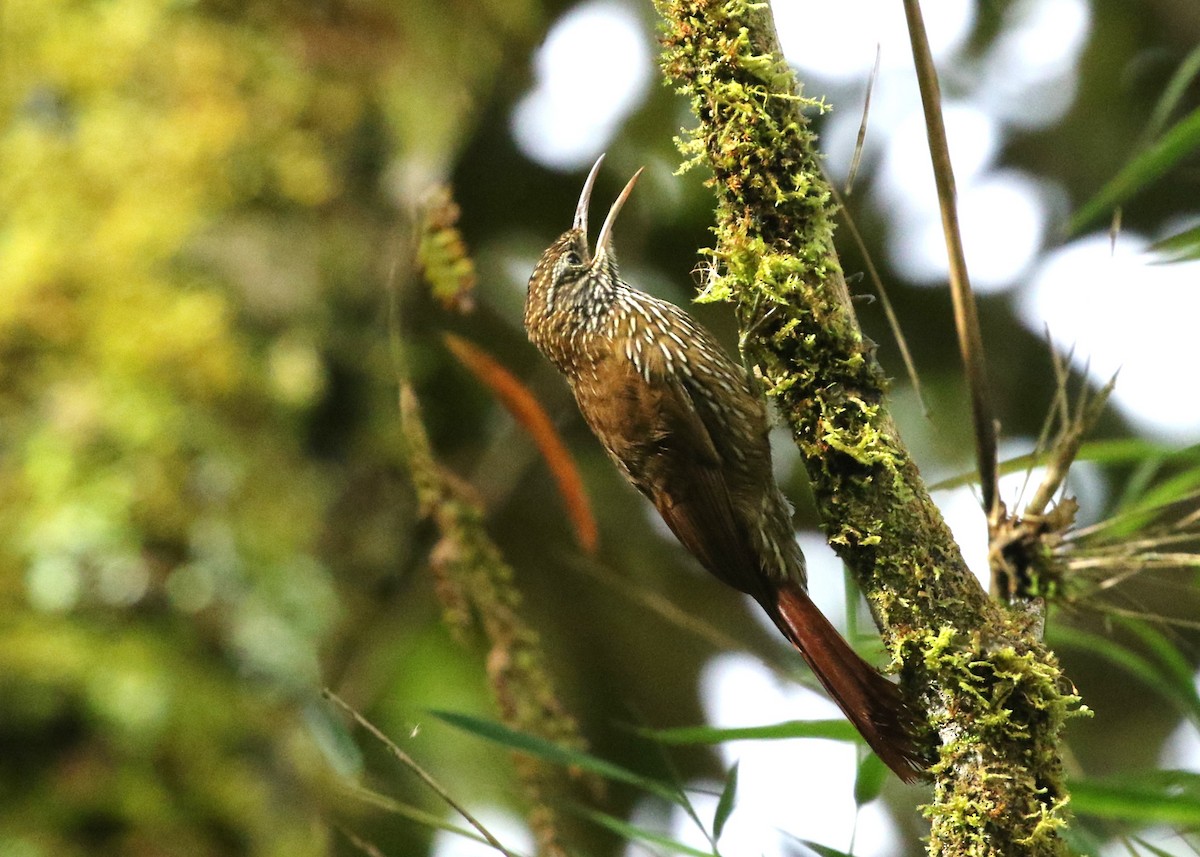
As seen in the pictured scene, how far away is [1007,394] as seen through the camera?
396 centimetres

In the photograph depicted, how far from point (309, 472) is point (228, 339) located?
549mm

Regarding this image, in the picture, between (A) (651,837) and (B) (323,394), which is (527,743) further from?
(B) (323,394)

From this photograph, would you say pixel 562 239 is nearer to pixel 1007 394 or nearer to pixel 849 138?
pixel 849 138

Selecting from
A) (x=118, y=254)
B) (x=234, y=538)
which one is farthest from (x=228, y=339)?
(x=234, y=538)

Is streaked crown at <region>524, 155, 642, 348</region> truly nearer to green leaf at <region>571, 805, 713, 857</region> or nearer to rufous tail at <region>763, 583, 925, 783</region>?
rufous tail at <region>763, 583, 925, 783</region>

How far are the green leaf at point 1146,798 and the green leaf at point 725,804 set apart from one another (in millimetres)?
445

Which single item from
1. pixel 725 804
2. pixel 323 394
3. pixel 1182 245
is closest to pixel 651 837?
pixel 725 804

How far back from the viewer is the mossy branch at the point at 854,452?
44.9 inches

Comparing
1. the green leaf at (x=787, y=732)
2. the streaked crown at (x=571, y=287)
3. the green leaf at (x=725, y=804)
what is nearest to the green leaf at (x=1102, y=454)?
the green leaf at (x=787, y=732)

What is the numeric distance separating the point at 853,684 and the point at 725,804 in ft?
0.85

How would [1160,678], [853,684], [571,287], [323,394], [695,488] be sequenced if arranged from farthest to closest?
[323,394] → [571,287] → [695,488] → [1160,678] → [853,684]

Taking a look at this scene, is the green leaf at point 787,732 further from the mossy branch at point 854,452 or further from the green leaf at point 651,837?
the mossy branch at point 854,452

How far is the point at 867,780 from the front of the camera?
62.6 inches

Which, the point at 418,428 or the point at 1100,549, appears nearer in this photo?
the point at 1100,549
